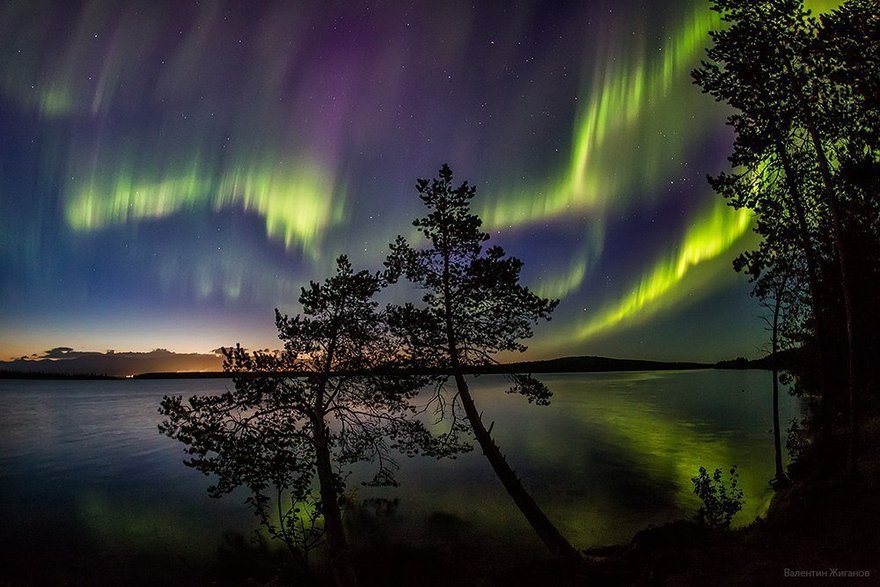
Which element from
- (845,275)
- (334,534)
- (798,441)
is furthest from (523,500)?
(798,441)

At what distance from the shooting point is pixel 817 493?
13.4 meters

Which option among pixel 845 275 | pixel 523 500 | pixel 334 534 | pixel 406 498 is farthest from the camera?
pixel 406 498

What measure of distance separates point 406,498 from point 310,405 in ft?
58.3

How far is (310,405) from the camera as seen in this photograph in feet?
46.5

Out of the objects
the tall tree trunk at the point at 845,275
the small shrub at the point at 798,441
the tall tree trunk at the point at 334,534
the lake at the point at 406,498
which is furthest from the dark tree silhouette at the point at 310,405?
the small shrub at the point at 798,441

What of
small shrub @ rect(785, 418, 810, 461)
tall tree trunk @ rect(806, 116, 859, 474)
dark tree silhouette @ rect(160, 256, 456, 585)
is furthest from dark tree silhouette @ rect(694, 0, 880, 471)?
dark tree silhouette @ rect(160, 256, 456, 585)

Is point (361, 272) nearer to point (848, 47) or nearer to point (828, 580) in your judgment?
point (828, 580)

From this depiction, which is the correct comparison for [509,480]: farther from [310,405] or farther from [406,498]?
[406,498]

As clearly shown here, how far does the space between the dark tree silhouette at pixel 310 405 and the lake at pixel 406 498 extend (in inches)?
338

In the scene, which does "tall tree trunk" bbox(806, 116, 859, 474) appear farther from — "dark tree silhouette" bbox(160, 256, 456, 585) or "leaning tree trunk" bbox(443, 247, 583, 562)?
"dark tree silhouette" bbox(160, 256, 456, 585)

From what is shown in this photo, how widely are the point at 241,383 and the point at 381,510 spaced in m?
16.4

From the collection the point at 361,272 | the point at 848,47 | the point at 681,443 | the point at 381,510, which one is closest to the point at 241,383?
the point at 361,272

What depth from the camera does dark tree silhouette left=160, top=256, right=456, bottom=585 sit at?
41.8ft

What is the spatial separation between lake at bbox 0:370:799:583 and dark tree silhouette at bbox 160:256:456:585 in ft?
28.1
